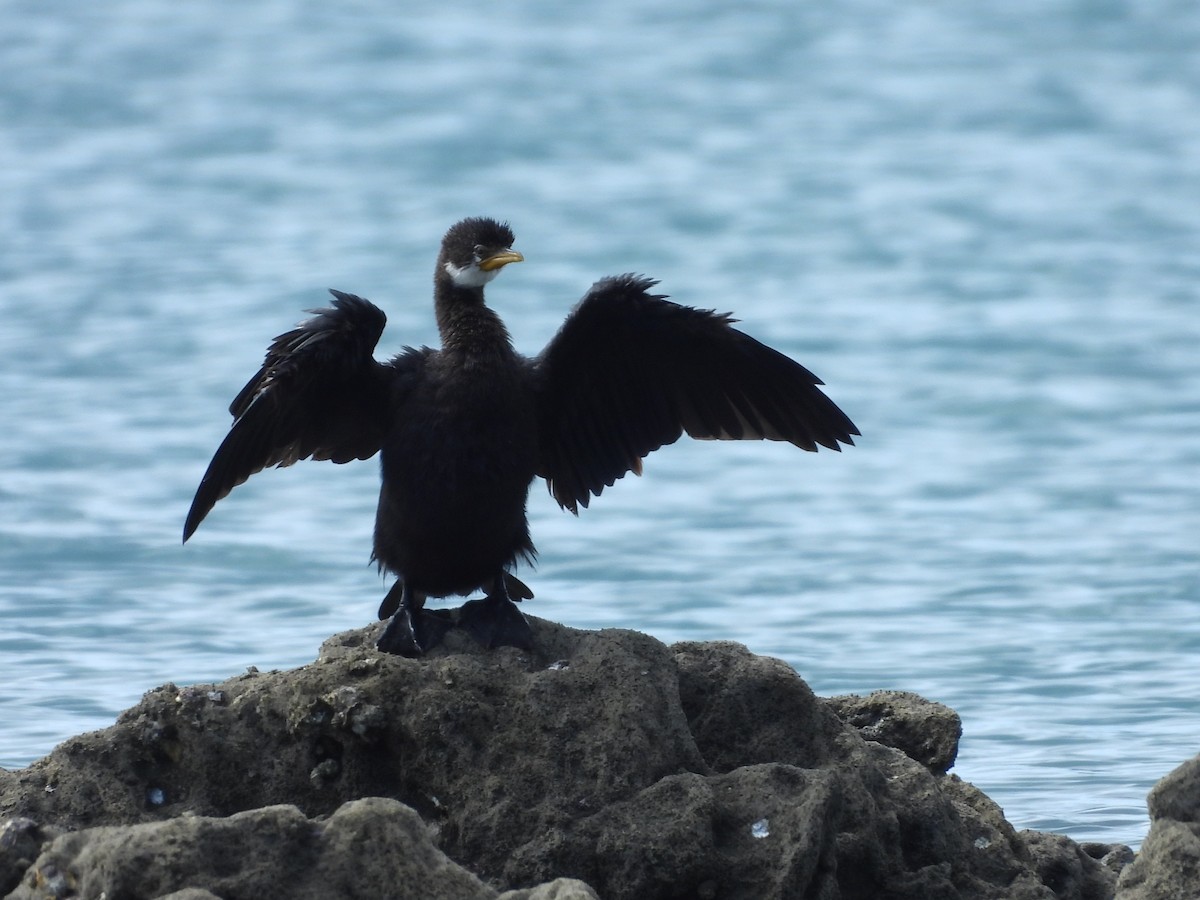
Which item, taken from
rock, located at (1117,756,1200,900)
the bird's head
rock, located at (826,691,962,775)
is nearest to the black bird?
the bird's head

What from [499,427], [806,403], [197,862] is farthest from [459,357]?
[197,862]

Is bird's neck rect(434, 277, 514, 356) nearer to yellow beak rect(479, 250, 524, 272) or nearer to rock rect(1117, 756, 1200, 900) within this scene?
yellow beak rect(479, 250, 524, 272)

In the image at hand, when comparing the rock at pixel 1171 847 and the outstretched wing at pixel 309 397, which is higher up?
the outstretched wing at pixel 309 397

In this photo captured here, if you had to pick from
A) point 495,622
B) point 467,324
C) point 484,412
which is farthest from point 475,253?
point 495,622

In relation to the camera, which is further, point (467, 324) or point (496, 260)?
point (496, 260)

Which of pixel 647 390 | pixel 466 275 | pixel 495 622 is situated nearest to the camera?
pixel 495 622

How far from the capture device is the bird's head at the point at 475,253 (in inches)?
243

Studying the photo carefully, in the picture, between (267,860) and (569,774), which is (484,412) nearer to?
(569,774)

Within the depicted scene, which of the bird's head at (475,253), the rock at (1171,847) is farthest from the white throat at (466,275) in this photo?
the rock at (1171,847)

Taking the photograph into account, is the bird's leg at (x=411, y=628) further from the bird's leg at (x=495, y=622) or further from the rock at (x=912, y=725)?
Result: the rock at (x=912, y=725)

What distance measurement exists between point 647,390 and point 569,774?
6.02 ft

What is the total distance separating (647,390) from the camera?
6.48m

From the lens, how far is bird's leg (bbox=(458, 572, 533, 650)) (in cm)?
547

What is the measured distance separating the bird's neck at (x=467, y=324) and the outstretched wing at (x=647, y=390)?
207 mm
